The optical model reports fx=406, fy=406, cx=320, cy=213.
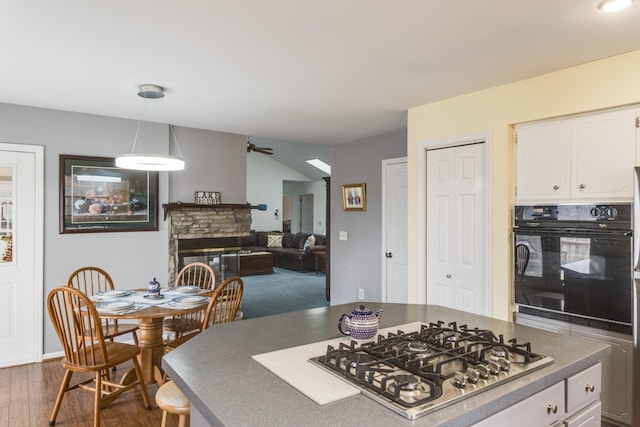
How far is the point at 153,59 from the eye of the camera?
264 centimetres

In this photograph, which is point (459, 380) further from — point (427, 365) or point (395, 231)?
point (395, 231)

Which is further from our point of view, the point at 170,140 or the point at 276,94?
the point at 170,140

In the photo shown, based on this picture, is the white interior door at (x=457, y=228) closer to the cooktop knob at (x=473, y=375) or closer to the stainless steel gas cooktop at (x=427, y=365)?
the stainless steel gas cooktop at (x=427, y=365)

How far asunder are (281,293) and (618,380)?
5.22 m

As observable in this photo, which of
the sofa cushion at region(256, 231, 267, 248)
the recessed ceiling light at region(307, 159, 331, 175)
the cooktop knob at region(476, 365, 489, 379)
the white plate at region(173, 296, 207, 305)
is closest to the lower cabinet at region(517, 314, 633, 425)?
the cooktop knob at region(476, 365, 489, 379)

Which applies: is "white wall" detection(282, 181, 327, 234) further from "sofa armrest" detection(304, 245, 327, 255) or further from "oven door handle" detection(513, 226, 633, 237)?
"oven door handle" detection(513, 226, 633, 237)

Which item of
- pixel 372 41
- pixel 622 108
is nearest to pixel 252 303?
pixel 372 41

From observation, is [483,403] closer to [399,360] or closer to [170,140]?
[399,360]

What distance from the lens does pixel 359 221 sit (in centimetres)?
550

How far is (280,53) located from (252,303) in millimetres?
4454

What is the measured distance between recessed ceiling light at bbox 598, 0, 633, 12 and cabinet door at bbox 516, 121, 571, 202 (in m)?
0.95

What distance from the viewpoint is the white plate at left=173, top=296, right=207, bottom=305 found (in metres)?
3.06

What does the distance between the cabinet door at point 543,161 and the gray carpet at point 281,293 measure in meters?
3.65

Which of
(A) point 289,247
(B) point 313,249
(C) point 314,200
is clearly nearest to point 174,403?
(B) point 313,249
